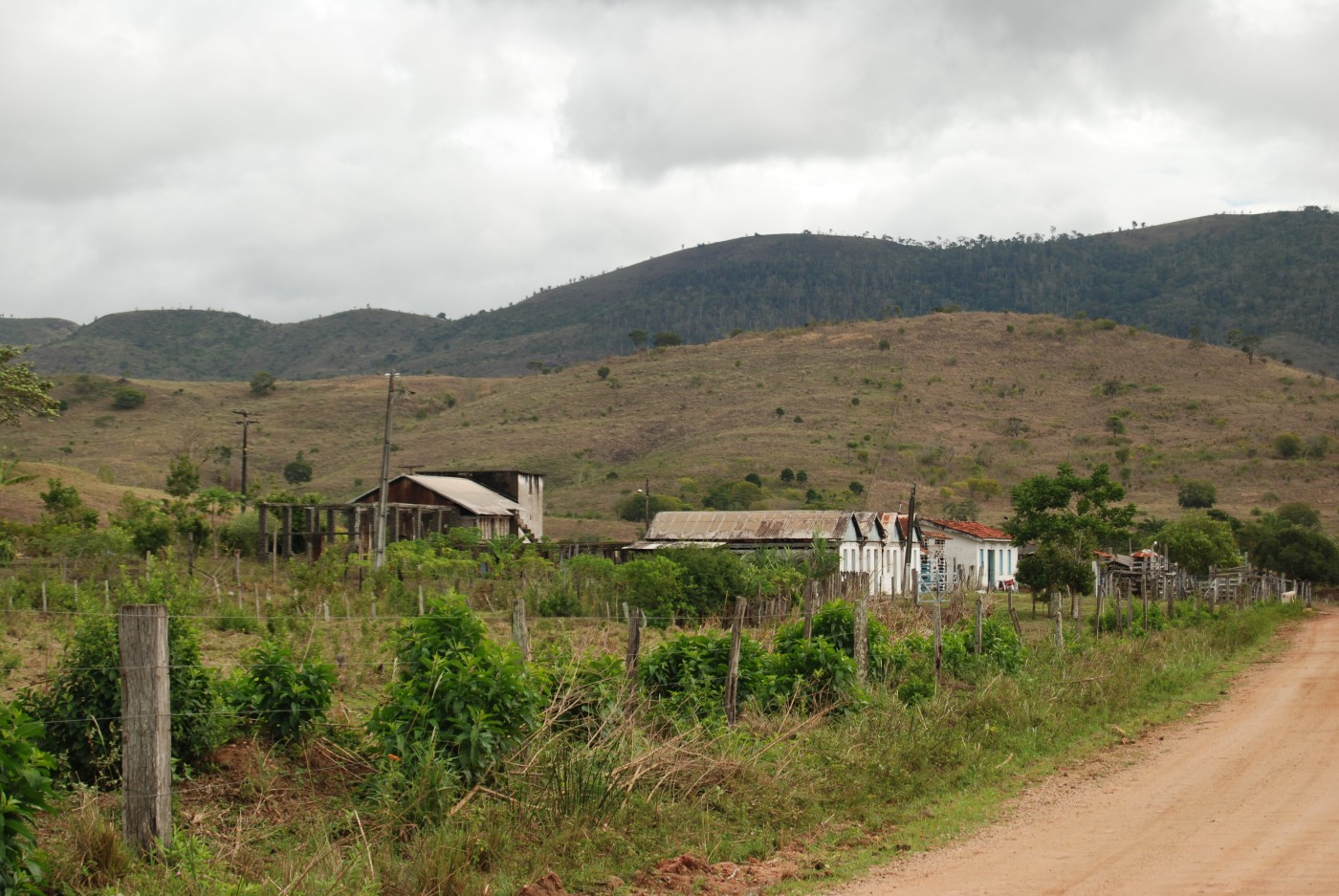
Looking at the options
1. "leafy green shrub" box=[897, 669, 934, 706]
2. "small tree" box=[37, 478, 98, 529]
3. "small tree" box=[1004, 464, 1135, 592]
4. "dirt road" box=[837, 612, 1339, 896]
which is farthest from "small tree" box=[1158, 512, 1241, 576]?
"small tree" box=[37, 478, 98, 529]

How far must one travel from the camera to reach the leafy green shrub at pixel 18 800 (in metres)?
6.02

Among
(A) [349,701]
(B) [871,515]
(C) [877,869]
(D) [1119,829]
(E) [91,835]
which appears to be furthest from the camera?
(B) [871,515]

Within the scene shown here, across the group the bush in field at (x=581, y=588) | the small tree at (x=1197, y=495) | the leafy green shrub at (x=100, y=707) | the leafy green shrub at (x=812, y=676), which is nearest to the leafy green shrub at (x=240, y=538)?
the bush in field at (x=581, y=588)

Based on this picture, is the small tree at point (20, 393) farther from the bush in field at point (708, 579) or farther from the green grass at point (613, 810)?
the green grass at point (613, 810)

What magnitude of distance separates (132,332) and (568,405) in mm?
108779

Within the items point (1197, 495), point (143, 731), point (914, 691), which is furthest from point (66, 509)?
point (1197, 495)

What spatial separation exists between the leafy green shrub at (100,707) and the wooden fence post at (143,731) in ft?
3.80

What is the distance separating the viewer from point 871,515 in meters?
53.5

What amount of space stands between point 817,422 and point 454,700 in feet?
289

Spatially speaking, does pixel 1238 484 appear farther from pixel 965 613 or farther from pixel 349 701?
pixel 349 701

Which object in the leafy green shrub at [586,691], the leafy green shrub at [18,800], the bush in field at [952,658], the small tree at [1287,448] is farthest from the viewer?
→ the small tree at [1287,448]

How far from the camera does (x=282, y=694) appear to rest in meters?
9.87

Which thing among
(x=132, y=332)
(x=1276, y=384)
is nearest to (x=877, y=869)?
(x=1276, y=384)

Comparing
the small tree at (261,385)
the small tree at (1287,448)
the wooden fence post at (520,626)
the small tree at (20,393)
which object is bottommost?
the wooden fence post at (520,626)
